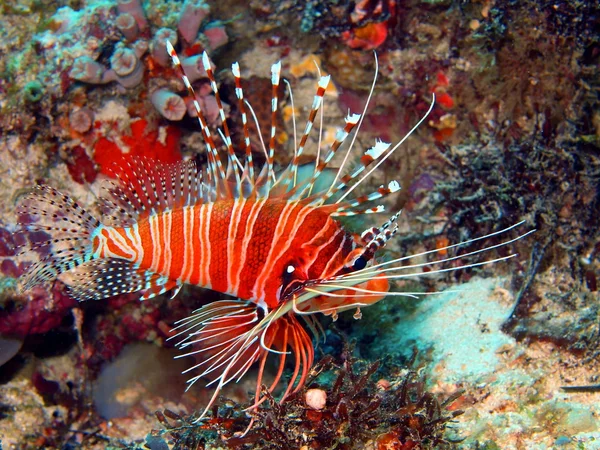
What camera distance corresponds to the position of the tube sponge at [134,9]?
15.6 feet

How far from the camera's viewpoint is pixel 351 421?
263cm

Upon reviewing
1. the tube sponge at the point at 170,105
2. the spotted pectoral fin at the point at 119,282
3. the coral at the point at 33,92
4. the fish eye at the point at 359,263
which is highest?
the coral at the point at 33,92

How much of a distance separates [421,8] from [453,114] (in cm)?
123

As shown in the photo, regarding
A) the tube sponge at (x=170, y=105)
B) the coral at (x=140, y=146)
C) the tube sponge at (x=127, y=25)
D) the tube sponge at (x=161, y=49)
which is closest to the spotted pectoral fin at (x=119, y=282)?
the coral at (x=140, y=146)

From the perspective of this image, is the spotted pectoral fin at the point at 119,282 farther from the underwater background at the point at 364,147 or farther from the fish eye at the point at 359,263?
the fish eye at the point at 359,263

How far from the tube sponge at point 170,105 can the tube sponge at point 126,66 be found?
330 mm

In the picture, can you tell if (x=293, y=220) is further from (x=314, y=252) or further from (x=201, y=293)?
(x=201, y=293)

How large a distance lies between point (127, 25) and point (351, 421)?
14.2 ft

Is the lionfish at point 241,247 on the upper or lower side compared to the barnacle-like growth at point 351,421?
upper

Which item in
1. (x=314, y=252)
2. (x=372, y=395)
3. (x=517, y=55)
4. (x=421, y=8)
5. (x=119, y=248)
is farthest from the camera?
(x=421, y=8)

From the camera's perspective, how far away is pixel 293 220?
314 cm

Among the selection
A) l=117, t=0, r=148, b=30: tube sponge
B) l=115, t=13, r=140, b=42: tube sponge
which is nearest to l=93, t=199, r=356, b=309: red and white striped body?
l=115, t=13, r=140, b=42: tube sponge

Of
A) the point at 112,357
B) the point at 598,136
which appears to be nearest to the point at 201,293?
the point at 112,357

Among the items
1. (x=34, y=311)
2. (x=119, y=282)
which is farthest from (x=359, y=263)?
(x=34, y=311)
